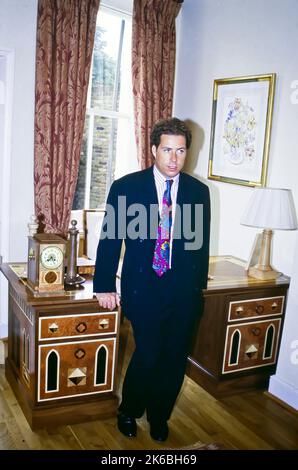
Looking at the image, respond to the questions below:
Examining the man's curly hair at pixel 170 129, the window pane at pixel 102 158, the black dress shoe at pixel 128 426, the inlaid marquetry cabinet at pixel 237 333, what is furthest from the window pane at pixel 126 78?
the black dress shoe at pixel 128 426

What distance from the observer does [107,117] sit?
13.6 feet

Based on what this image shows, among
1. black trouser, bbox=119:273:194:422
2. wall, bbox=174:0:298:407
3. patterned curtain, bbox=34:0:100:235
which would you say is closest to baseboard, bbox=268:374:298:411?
wall, bbox=174:0:298:407

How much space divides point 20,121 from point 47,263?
146 cm

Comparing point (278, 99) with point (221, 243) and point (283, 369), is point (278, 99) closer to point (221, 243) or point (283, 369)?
point (221, 243)

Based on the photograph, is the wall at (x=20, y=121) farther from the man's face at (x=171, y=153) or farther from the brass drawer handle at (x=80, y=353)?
the man's face at (x=171, y=153)

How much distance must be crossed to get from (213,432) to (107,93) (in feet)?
9.51

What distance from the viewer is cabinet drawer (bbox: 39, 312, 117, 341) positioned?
2.38 meters

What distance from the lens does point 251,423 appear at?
8.86 ft

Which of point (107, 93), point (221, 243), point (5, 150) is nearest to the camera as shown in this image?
point (5, 150)

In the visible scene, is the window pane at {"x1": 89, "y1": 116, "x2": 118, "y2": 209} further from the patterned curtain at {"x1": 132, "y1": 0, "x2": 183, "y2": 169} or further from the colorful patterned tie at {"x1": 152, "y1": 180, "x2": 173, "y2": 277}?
the colorful patterned tie at {"x1": 152, "y1": 180, "x2": 173, "y2": 277}

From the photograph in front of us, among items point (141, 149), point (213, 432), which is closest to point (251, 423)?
point (213, 432)

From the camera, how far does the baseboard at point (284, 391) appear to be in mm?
2891

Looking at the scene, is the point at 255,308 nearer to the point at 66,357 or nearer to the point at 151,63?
the point at 66,357

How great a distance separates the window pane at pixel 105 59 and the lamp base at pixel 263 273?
78.1 inches
